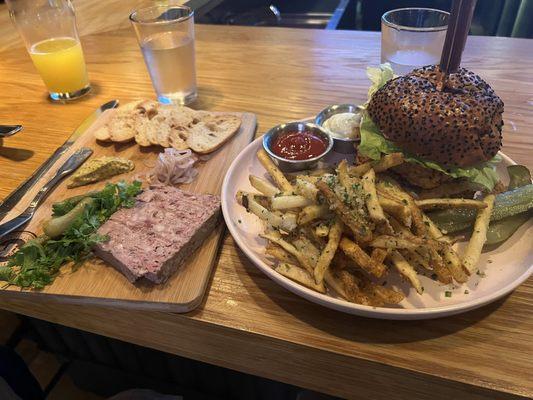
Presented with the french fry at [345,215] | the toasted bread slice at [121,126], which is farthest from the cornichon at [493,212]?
the toasted bread slice at [121,126]

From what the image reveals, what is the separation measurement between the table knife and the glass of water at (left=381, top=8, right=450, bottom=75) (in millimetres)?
1735

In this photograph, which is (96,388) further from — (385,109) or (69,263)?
(385,109)

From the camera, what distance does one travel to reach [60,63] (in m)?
2.66

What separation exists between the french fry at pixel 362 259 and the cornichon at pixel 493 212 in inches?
16.0

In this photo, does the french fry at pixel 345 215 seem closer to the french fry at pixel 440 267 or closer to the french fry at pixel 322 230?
the french fry at pixel 322 230

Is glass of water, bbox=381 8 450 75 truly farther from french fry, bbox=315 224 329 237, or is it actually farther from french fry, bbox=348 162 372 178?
french fry, bbox=315 224 329 237

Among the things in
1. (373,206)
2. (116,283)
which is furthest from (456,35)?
(116,283)

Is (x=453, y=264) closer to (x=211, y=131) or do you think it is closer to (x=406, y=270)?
(x=406, y=270)

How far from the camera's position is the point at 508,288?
1.24 m

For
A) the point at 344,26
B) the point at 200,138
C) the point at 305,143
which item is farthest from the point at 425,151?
the point at 344,26

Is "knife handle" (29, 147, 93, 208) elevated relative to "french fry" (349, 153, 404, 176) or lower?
lower

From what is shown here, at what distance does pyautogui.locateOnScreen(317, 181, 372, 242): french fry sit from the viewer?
1.28 m

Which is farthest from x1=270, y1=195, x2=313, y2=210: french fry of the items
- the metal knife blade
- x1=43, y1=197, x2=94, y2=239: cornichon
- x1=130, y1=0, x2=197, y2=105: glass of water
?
x1=130, y1=0, x2=197, y2=105: glass of water

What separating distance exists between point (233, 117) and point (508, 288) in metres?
1.62
